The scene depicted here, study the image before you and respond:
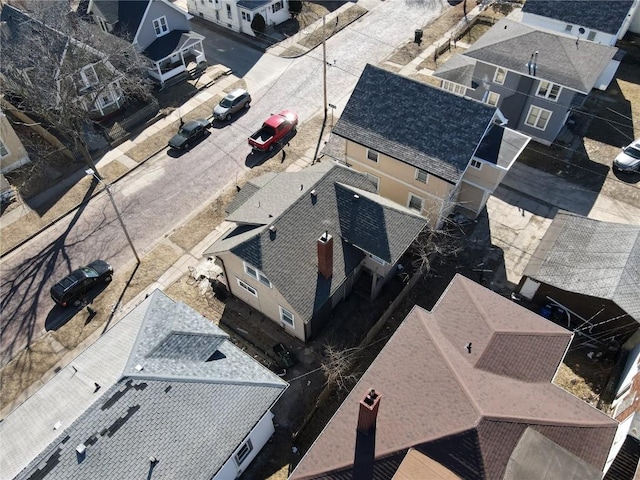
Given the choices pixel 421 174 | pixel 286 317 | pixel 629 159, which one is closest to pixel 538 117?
pixel 629 159

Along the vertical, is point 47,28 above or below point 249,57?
above

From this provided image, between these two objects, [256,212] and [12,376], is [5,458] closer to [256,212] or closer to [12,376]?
[12,376]

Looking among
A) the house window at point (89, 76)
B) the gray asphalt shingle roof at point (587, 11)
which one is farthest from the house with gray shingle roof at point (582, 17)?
the house window at point (89, 76)

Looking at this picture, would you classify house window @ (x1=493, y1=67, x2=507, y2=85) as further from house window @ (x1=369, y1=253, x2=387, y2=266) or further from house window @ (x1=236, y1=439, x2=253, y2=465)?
house window @ (x1=236, y1=439, x2=253, y2=465)

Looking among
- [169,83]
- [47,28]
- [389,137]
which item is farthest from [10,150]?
[389,137]

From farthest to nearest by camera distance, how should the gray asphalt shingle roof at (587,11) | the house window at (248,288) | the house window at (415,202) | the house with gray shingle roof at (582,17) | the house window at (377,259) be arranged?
the house with gray shingle roof at (582,17) → the gray asphalt shingle roof at (587,11) → the house window at (415,202) → the house window at (248,288) → the house window at (377,259)

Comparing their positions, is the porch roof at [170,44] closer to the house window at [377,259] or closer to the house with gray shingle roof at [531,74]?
the house with gray shingle roof at [531,74]
